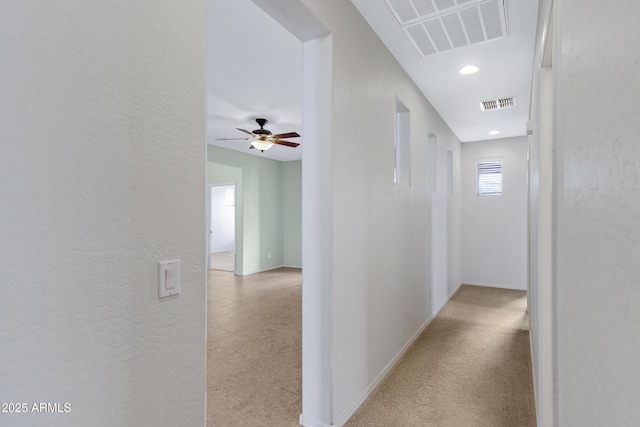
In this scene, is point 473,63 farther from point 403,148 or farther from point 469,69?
point 403,148

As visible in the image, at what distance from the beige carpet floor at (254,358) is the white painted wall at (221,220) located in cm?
639

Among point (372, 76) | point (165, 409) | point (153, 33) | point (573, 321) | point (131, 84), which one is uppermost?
point (372, 76)

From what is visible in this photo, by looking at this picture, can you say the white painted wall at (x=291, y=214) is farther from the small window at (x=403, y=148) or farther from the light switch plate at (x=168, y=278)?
the light switch plate at (x=168, y=278)

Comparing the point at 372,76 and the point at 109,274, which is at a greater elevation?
the point at 372,76

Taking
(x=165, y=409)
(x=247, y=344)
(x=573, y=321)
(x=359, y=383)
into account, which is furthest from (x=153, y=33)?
(x=247, y=344)

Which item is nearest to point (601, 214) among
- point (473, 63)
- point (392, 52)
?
point (392, 52)

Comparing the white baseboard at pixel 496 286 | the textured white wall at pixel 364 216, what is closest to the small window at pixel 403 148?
the textured white wall at pixel 364 216

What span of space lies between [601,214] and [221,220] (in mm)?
12001

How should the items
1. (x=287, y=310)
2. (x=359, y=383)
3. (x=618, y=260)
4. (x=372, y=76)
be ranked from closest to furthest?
(x=618, y=260) < (x=359, y=383) < (x=372, y=76) < (x=287, y=310)

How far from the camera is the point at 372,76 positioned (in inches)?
95.0

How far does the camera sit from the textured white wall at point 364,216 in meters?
1.94

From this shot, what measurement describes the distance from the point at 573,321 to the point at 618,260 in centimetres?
38

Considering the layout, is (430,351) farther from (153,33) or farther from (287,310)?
(153,33)

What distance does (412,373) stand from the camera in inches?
103
